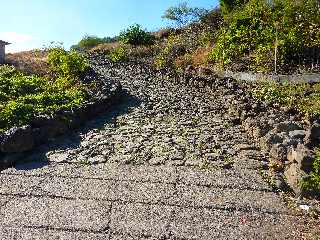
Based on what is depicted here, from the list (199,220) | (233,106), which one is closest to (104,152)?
(199,220)

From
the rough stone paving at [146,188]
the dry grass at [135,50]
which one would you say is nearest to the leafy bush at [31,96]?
the rough stone paving at [146,188]

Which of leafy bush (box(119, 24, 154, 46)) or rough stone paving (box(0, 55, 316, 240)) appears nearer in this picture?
rough stone paving (box(0, 55, 316, 240))

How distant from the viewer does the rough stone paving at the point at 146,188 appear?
20.5 ft

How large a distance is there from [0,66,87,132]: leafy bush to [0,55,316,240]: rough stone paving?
1.62 m

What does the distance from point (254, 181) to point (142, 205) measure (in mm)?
2068

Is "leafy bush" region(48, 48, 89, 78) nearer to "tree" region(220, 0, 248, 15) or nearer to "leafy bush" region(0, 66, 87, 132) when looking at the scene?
"leafy bush" region(0, 66, 87, 132)

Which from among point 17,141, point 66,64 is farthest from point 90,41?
point 17,141

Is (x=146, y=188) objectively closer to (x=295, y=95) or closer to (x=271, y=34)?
(x=295, y=95)

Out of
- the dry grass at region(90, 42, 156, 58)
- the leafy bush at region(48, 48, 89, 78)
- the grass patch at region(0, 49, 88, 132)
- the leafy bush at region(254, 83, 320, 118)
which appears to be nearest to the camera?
the leafy bush at region(254, 83, 320, 118)

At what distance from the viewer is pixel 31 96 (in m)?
15.4

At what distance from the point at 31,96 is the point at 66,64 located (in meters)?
5.85

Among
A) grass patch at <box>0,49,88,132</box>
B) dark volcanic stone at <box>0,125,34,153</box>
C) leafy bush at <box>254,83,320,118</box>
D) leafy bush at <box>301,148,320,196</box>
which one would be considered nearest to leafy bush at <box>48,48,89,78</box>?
grass patch at <box>0,49,88,132</box>

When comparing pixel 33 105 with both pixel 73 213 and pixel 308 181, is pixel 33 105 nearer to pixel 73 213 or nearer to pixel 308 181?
pixel 73 213

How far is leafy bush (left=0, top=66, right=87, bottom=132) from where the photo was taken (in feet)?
41.4
